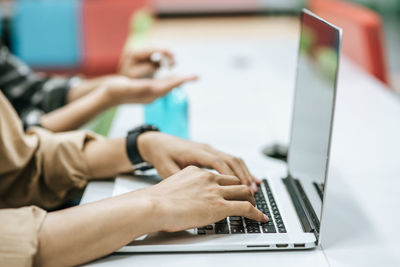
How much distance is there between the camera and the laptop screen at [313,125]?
75cm

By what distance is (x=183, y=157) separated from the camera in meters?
0.86

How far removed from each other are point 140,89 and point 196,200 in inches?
25.2

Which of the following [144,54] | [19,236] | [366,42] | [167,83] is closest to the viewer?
[19,236]

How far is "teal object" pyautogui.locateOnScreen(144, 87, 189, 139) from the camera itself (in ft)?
3.88

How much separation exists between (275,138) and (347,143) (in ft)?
0.63

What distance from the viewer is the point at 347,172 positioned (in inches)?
41.2

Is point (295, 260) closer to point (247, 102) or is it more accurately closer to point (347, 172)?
point (347, 172)

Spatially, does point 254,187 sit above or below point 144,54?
below

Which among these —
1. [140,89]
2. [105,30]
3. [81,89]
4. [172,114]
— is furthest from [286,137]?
[105,30]

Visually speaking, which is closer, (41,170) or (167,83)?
(41,170)

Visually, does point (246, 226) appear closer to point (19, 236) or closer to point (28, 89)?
point (19, 236)

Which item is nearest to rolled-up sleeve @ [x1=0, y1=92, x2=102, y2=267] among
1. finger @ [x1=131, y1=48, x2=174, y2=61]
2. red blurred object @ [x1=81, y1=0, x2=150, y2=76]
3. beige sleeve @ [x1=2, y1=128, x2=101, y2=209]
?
beige sleeve @ [x1=2, y1=128, x2=101, y2=209]

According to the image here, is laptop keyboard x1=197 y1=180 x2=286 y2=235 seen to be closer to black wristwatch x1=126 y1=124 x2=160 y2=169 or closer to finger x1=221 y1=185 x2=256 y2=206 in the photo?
finger x1=221 y1=185 x2=256 y2=206

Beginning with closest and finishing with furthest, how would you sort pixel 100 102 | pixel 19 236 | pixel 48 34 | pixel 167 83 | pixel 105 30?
pixel 19 236
pixel 167 83
pixel 100 102
pixel 48 34
pixel 105 30
